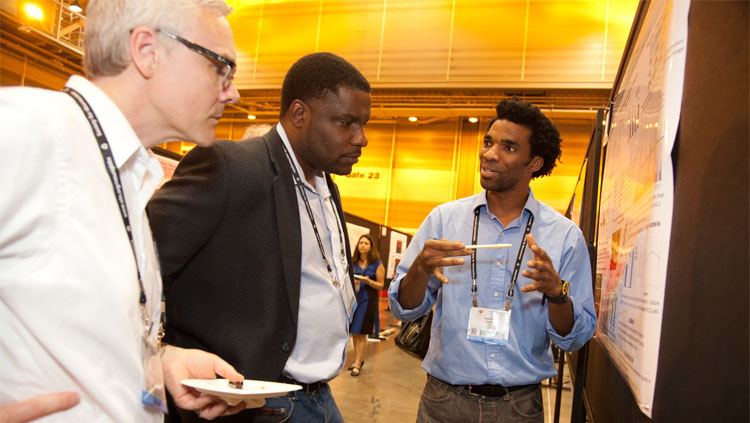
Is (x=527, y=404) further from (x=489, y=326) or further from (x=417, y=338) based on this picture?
(x=417, y=338)

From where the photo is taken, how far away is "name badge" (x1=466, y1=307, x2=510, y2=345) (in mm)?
1980

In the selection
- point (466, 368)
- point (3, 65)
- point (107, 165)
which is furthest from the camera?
point (3, 65)

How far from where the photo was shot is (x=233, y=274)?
4.79ft

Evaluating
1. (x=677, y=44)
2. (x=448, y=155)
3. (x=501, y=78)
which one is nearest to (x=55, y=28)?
(x=501, y=78)

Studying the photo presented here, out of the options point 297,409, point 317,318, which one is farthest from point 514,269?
point 297,409

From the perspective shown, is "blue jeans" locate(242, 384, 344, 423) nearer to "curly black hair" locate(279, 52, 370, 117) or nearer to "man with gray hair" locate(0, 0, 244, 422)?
"man with gray hair" locate(0, 0, 244, 422)

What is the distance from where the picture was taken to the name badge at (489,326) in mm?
1980

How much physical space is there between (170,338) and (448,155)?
11.6m

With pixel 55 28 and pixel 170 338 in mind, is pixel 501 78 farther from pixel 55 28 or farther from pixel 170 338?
pixel 170 338

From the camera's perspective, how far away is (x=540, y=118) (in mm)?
2393

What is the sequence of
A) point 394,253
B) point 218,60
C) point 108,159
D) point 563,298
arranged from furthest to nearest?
point 394,253, point 563,298, point 218,60, point 108,159

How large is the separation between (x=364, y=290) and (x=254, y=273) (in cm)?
578

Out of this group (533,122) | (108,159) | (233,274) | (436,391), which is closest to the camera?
(108,159)

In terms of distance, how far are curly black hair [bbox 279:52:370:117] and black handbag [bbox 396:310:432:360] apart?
1.17m
